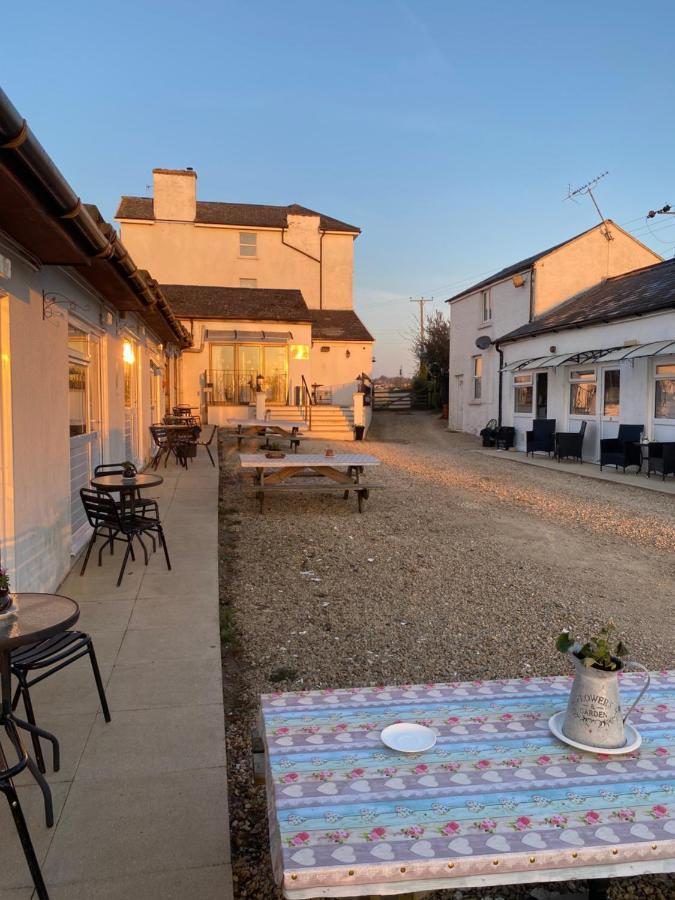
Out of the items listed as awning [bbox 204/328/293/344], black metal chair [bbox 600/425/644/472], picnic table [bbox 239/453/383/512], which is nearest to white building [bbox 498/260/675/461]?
black metal chair [bbox 600/425/644/472]

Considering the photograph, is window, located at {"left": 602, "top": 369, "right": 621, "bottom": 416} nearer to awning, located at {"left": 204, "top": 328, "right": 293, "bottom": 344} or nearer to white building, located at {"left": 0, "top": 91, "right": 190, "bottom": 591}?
white building, located at {"left": 0, "top": 91, "right": 190, "bottom": 591}

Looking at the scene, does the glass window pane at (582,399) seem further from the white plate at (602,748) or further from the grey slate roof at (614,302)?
the white plate at (602,748)

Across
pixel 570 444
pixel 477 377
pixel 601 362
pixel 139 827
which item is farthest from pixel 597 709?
pixel 477 377

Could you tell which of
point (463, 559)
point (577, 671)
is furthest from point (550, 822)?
point (463, 559)

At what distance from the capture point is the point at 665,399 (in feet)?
41.0

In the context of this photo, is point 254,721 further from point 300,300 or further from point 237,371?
point 300,300

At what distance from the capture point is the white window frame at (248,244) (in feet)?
97.4

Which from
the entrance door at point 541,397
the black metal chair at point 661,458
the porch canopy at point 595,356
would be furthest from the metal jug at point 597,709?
the entrance door at point 541,397

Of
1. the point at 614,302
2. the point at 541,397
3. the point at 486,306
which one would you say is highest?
the point at 486,306

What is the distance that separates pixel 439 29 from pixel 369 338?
15917 mm

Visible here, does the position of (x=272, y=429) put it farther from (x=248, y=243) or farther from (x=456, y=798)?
(x=456, y=798)

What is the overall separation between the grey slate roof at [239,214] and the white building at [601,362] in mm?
15139

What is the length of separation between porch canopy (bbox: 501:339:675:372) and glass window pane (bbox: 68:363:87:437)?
10.1 m

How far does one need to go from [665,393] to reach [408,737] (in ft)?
41.4
